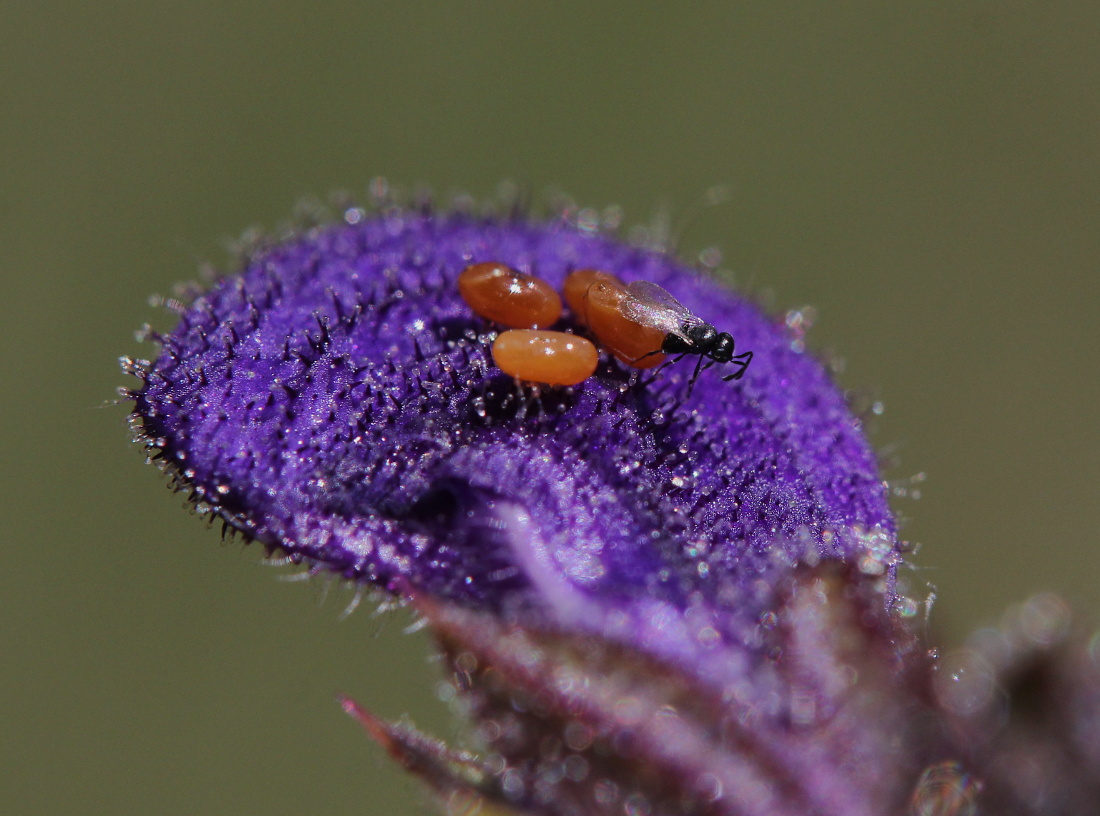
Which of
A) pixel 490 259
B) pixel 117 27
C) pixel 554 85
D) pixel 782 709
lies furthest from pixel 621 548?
pixel 117 27

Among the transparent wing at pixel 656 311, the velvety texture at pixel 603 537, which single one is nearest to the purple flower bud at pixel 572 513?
the velvety texture at pixel 603 537

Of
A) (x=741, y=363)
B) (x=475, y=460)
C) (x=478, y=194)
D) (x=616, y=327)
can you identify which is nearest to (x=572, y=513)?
(x=475, y=460)

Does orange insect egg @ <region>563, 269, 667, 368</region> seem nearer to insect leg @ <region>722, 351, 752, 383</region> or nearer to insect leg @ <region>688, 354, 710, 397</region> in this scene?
insect leg @ <region>688, 354, 710, 397</region>

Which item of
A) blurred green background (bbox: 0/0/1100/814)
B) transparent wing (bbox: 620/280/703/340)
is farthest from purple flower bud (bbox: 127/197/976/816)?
blurred green background (bbox: 0/0/1100/814)

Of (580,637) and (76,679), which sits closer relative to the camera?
(580,637)

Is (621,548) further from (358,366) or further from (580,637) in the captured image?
(358,366)

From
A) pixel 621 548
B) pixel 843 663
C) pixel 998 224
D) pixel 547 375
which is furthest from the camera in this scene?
pixel 998 224

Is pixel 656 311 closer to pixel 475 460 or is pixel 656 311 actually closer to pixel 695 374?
pixel 695 374
